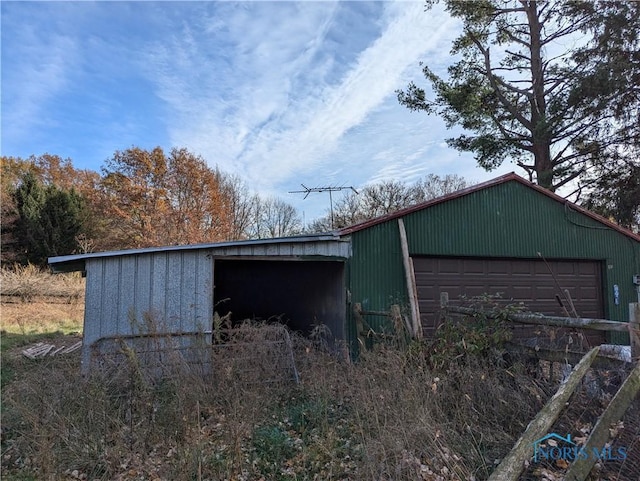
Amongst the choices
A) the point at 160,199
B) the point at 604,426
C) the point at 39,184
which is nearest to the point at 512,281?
the point at 604,426

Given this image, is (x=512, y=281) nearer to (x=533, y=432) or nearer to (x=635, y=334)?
(x=635, y=334)

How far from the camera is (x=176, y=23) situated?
7.64 metres

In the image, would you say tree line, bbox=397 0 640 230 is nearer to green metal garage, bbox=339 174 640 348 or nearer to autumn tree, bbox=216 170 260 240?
green metal garage, bbox=339 174 640 348

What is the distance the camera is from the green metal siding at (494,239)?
26.4ft

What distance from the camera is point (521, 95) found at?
15773 millimetres

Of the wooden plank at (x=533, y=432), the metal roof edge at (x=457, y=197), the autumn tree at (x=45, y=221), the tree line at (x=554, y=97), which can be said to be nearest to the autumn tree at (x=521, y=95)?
the tree line at (x=554, y=97)

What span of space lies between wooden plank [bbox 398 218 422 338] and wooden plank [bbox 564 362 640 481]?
301 centimetres

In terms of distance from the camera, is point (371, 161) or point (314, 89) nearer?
point (314, 89)

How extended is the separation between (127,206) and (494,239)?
19701mm

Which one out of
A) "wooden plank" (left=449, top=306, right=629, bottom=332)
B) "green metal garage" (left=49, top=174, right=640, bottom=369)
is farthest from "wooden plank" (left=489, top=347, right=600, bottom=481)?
"green metal garage" (left=49, top=174, right=640, bottom=369)

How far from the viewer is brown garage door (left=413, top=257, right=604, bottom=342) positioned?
28.1ft

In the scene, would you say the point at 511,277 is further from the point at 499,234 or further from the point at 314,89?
the point at 314,89

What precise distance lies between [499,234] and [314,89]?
5.90 meters

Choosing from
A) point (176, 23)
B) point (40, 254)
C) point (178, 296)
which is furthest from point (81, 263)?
point (40, 254)
